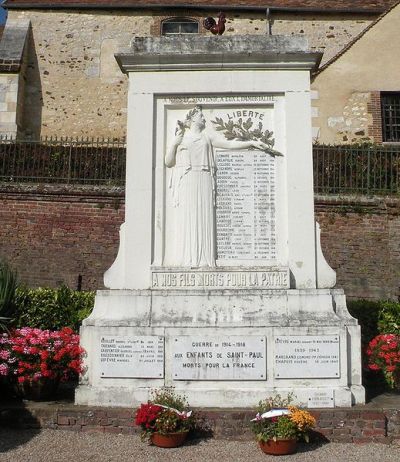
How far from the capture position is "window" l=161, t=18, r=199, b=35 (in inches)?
864

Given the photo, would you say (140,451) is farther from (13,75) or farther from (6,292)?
(13,75)

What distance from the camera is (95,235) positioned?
43.9 ft

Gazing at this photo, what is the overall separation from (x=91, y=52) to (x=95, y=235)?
11491 mm

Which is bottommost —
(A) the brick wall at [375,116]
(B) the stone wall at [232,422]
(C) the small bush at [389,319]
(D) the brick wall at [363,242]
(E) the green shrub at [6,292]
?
(B) the stone wall at [232,422]

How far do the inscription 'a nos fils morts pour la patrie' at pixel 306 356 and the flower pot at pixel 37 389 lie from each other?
2616 millimetres

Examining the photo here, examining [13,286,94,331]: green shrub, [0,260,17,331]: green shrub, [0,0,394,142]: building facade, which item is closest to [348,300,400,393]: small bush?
[13,286,94,331]: green shrub

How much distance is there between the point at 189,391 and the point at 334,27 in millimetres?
19430

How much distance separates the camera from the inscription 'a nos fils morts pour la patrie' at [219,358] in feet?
19.9

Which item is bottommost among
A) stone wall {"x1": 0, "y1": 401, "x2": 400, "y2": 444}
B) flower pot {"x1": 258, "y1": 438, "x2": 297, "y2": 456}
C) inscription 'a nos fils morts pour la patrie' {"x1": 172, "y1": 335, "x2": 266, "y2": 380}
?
flower pot {"x1": 258, "y1": 438, "x2": 297, "y2": 456}

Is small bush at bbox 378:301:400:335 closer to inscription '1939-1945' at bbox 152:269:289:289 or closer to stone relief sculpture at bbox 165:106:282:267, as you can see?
inscription '1939-1945' at bbox 152:269:289:289

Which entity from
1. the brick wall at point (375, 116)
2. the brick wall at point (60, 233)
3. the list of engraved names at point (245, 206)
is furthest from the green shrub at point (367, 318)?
the brick wall at point (375, 116)

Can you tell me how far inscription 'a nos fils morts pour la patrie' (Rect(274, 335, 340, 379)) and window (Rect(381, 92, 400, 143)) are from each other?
1411 centimetres

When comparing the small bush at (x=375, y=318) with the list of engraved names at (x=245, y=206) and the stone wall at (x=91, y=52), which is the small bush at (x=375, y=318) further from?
the stone wall at (x=91, y=52)

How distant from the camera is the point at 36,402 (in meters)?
6.21
